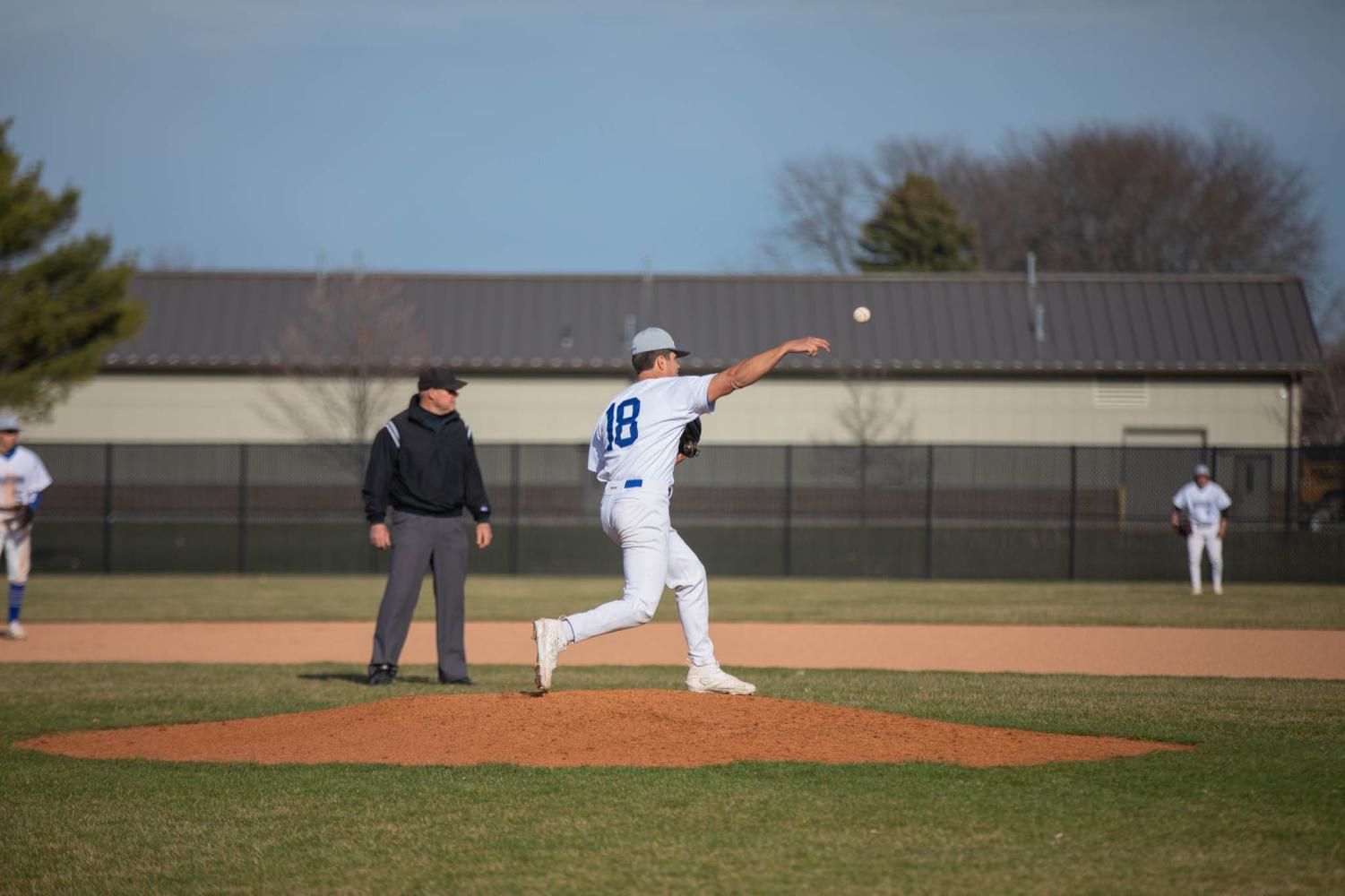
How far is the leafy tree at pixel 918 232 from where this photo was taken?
163ft

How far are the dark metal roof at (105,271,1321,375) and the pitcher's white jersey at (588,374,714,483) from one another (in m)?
24.7

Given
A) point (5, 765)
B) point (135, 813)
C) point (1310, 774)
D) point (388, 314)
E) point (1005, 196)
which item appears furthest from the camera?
point (1005, 196)

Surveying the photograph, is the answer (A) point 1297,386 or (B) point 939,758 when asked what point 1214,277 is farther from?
(B) point 939,758

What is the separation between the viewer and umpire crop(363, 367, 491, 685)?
9.74 meters

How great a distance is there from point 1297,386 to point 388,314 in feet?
73.2

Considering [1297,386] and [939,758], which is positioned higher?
[1297,386]

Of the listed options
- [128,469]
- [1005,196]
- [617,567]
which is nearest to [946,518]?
[617,567]

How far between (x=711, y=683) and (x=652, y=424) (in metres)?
1.52

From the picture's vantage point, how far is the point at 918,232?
49.8 m

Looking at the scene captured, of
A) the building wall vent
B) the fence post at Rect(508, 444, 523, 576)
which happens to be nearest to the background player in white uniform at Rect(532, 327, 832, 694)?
the fence post at Rect(508, 444, 523, 576)

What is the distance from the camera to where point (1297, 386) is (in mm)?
33531

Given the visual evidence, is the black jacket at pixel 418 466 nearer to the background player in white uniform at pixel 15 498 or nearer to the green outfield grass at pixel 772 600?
the background player in white uniform at pixel 15 498

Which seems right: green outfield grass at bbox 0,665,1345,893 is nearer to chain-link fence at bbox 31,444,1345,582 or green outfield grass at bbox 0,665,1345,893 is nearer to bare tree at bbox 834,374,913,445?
chain-link fence at bbox 31,444,1345,582

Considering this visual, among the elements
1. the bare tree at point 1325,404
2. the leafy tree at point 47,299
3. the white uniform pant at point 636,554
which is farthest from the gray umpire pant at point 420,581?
the bare tree at point 1325,404
